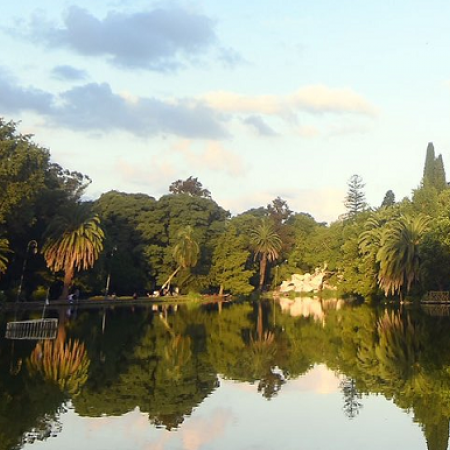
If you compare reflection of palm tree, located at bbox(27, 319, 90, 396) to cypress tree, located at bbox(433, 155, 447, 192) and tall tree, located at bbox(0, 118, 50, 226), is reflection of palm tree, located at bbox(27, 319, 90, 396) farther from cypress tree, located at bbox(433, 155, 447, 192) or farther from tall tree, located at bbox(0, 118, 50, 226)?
cypress tree, located at bbox(433, 155, 447, 192)

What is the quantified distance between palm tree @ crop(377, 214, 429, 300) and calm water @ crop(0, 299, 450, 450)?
82.8 feet

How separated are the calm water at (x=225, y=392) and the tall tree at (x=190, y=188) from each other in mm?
64779

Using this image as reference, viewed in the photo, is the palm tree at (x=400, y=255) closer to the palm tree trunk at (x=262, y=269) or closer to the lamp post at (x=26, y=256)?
the palm tree trunk at (x=262, y=269)

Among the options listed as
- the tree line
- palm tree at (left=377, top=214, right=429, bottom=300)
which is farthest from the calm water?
palm tree at (left=377, top=214, right=429, bottom=300)

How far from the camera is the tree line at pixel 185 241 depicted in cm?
4600

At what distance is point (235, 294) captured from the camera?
6869cm

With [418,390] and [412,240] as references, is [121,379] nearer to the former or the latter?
[418,390]

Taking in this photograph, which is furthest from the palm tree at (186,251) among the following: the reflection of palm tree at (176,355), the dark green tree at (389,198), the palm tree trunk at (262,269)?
the reflection of palm tree at (176,355)

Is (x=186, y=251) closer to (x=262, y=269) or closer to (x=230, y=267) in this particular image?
(x=230, y=267)

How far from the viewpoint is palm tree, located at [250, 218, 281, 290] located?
74.4 metres

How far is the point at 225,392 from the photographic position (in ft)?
48.8

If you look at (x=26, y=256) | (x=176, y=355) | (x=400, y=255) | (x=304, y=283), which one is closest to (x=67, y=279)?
(x=26, y=256)

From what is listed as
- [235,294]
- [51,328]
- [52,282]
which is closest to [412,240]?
[235,294]

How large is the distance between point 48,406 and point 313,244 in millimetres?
66527
